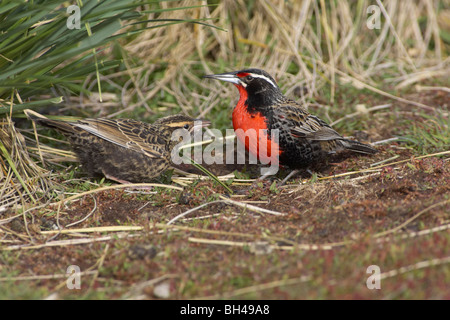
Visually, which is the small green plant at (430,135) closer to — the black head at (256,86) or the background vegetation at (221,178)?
the background vegetation at (221,178)

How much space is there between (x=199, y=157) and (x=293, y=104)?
4.60ft

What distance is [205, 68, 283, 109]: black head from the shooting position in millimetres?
6113

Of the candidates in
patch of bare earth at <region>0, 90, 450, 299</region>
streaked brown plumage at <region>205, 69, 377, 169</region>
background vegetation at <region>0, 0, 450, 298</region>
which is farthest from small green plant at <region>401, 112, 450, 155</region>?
streaked brown plumage at <region>205, 69, 377, 169</region>

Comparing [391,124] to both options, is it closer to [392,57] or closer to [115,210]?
[392,57]

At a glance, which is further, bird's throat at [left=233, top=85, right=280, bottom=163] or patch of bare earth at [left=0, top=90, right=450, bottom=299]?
bird's throat at [left=233, top=85, right=280, bottom=163]

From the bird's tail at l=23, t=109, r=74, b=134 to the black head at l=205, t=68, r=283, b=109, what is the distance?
1.92 meters

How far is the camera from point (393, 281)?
3.66m

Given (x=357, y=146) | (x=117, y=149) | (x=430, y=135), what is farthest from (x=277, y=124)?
(x=430, y=135)

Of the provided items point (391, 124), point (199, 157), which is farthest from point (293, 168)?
point (391, 124)

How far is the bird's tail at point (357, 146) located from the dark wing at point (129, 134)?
2.21m

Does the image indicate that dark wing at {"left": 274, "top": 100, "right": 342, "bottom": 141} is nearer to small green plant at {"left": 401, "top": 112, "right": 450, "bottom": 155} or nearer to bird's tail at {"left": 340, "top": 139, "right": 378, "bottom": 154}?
bird's tail at {"left": 340, "top": 139, "right": 378, "bottom": 154}

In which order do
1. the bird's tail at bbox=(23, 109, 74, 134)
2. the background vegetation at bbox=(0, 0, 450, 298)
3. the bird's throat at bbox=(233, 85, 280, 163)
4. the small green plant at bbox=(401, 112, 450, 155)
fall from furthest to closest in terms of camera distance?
the small green plant at bbox=(401, 112, 450, 155) < the bird's throat at bbox=(233, 85, 280, 163) < the bird's tail at bbox=(23, 109, 74, 134) < the background vegetation at bbox=(0, 0, 450, 298)

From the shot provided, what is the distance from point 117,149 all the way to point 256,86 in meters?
1.76

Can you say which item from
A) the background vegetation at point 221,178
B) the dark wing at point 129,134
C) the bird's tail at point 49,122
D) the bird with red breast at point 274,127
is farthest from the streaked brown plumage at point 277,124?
the bird's tail at point 49,122
